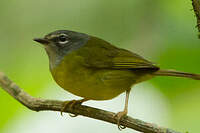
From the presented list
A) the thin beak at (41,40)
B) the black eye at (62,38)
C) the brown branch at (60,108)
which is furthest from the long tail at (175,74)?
the thin beak at (41,40)

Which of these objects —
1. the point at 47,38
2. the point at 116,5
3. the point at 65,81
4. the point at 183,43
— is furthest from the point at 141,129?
the point at 116,5

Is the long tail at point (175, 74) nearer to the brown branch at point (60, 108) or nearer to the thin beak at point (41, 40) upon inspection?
the brown branch at point (60, 108)

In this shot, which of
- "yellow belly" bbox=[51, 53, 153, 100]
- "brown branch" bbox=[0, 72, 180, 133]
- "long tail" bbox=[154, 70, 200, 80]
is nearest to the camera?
"brown branch" bbox=[0, 72, 180, 133]

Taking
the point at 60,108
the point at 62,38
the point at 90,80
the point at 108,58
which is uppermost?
the point at 62,38

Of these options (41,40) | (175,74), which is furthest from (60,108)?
(175,74)

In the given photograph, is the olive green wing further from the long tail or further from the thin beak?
the thin beak

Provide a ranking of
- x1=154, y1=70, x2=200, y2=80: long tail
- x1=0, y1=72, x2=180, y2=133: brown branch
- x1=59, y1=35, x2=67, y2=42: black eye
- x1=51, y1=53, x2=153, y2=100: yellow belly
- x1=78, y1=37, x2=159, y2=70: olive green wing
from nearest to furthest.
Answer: x1=0, y1=72, x2=180, y2=133: brown branch → x1=51, y1=53, x2=153, y2=100: yellow belly → x1=154, y1=70, x2=200, y2=80: long tail → x1=78, y1=37, x2=159, y2=70: olive green wing → x1=59, y1=35, x2=67, y2=42: black eye

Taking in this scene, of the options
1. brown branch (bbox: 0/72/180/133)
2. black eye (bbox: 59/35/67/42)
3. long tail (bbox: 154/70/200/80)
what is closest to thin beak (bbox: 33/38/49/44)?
black eye (bbox: 59/35/67/42)

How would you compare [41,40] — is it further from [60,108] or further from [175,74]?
[175,74]
